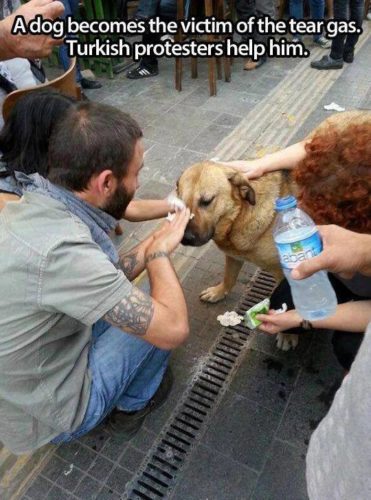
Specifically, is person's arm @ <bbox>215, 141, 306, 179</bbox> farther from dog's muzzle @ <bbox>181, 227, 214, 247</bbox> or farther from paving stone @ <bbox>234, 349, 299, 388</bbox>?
paving stone @ <bbox>234, 349, 299, 388</bbox>

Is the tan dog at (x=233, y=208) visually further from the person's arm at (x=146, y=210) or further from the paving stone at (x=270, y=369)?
the person's arm at (x=146, y=210)

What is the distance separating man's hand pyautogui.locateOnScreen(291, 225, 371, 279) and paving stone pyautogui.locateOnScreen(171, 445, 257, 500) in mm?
1358

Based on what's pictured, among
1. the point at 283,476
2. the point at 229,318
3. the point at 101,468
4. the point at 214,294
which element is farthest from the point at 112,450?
the point at 214,294

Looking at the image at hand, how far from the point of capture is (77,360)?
6.67 ft

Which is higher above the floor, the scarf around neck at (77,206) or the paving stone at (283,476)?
the scarf around neck at (77,206)

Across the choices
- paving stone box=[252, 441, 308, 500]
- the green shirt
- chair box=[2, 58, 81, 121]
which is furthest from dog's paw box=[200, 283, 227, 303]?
chair box=[2, 58, 81, 121]

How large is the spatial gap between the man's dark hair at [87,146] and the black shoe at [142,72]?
531 cm

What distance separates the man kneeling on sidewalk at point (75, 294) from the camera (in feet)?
5.28

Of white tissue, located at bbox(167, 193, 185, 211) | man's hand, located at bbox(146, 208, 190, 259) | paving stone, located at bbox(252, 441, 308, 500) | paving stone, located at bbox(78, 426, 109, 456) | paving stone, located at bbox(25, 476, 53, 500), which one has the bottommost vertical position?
paving stone, located at bbox(25, 476, 53, 500)

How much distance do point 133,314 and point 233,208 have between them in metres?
1.23

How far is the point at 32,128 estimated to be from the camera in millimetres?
2338

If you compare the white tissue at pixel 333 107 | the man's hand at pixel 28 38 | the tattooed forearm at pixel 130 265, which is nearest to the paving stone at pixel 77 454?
the tattooed forearm at pixel 130 265

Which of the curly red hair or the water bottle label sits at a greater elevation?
the curly red hair

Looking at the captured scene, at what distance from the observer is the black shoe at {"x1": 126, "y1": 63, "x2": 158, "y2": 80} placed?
266 inches
